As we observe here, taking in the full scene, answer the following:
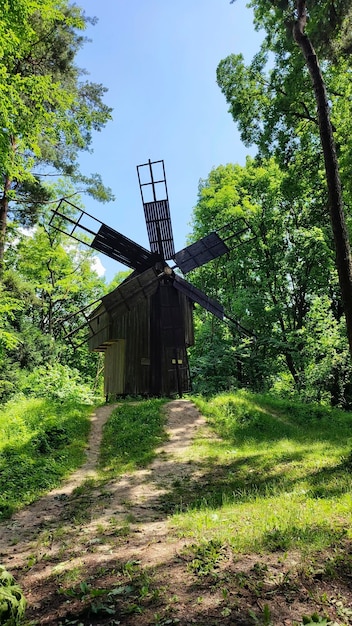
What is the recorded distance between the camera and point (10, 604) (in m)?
3.01

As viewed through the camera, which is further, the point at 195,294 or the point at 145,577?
the point at 195,294

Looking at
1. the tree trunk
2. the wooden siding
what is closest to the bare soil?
the tree trunk

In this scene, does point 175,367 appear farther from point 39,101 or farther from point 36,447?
point 39,101

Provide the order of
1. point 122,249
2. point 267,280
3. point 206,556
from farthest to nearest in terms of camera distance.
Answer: point 267,280, point 122,249, point 206,556

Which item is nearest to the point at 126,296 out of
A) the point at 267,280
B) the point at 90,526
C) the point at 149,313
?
the point at 149,313

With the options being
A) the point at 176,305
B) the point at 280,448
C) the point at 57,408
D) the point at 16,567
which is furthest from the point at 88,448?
the point at 176,305

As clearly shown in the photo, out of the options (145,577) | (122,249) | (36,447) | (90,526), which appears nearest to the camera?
(145,577)

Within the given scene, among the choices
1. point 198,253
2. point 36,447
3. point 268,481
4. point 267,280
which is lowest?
point 268,481

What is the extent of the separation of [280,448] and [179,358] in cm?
812

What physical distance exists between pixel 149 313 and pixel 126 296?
171 centimetres

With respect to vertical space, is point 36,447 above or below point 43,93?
below

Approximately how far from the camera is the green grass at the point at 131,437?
9.20 meters

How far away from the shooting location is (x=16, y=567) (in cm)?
439

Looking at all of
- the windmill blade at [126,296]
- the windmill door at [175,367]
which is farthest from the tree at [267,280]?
the windmill blade at [126,296]
